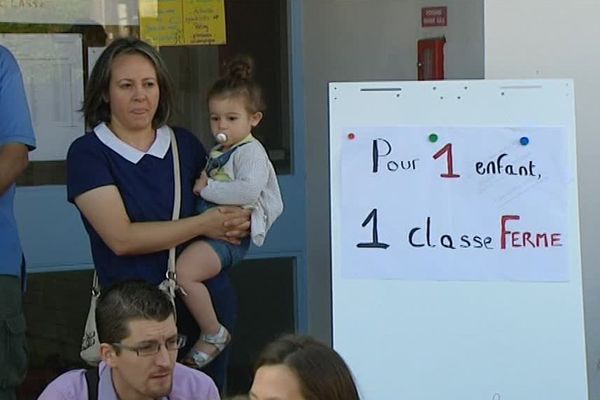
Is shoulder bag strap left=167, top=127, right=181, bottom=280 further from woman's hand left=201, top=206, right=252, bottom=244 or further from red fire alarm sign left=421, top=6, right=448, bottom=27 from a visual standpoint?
red fire alarm sign left=421, top=6, right=448, bottom=27

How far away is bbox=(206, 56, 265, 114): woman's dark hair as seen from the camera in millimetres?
4199

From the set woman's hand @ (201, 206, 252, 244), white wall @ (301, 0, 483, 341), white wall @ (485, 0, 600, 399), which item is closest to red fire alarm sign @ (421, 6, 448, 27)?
white wall @ (301, 0, 483, 341)

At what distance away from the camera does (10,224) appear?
Result: 4359mm

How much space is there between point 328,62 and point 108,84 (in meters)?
2.02

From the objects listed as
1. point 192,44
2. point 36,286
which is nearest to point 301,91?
point 192,44

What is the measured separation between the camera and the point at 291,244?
5805mm

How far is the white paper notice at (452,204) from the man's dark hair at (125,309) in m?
0.64

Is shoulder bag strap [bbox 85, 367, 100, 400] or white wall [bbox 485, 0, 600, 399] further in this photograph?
white wall [bbox 485, 0, 600, 399]

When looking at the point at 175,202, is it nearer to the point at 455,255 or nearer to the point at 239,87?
the point at 239,87

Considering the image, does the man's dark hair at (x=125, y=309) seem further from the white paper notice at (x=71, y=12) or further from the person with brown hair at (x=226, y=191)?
the white paper notice at (x=71, y=12)

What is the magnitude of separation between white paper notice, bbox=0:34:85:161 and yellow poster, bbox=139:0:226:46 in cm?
34

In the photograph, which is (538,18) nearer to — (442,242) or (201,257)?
(442,242)

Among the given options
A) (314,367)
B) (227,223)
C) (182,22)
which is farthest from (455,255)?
(182,22)

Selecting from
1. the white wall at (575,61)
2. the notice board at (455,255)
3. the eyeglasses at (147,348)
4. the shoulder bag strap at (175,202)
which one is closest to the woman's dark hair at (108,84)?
the shoulder bag strap at (175,202)
